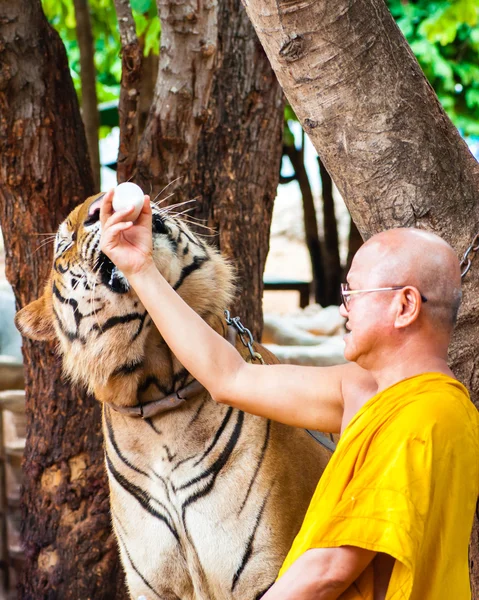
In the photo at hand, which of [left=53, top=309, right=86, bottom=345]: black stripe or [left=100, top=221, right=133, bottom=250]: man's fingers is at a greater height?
[left=100, top=221, right=133, bottom=250]: man's fingers

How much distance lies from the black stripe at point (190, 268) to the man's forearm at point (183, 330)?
1.16ft

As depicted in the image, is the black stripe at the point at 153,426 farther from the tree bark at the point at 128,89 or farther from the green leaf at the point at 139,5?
the green leaf at the point at 139,5

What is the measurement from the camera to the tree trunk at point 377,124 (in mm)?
2533

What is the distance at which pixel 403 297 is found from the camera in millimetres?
2051

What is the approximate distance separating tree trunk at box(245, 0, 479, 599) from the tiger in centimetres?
62

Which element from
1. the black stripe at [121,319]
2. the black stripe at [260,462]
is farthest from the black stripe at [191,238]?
the black stripe at [260,462]

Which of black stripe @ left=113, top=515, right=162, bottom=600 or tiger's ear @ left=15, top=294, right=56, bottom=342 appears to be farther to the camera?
tiger's ear @ left=15, top=294, right=56, bottom=342

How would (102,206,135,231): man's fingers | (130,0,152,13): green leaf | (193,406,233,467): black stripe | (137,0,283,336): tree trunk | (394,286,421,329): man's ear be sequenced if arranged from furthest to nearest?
(137,0,283,336): tree trunk, (130,0,152,13): green leaf, (193,406,233,467): black stripe, (102,206,135,231): man's fingers, (394,286,421,329): man's ear

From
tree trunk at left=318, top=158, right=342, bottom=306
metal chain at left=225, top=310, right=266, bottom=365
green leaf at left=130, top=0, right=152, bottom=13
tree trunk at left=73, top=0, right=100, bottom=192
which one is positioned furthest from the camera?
tree trunk at left=318, top=158, right=342, bottom=306

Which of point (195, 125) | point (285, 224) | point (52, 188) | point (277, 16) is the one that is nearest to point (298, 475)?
point (277, 16)

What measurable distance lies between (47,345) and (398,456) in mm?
2981

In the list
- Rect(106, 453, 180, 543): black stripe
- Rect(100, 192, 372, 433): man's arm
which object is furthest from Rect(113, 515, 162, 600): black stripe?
Rect(100, 192, 372, 433): man's arm

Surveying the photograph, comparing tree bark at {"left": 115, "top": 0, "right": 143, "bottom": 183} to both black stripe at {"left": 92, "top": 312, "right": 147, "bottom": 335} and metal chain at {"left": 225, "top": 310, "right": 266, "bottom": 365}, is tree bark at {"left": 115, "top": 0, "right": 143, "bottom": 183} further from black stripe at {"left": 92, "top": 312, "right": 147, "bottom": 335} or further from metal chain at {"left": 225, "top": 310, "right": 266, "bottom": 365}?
black stripe at {"left": 92, "top": 312, "right": 147, "bottom": 335}

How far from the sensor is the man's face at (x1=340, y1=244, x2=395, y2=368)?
209 centimetres
